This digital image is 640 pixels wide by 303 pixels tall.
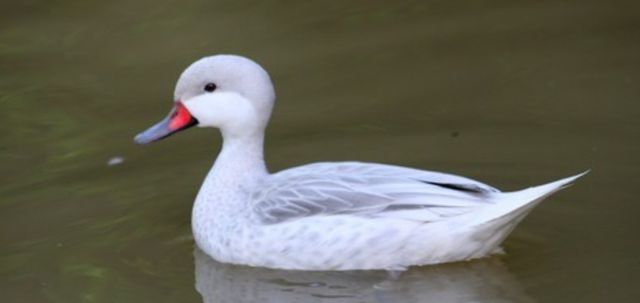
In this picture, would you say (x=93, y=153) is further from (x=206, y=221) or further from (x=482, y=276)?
(x=482, y=276)

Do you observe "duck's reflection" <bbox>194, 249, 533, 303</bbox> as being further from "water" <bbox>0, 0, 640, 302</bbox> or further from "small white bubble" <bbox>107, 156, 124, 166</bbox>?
"small white bubble" <bbox>107, 156, 124, 166</bbox>

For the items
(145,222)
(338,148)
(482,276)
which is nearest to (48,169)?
(145,222)

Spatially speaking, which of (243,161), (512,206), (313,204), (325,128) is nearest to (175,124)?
(243,161)

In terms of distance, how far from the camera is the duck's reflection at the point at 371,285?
7648 mm

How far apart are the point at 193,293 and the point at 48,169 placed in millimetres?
2067

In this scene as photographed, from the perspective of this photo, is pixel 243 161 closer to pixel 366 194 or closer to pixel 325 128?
pixel 366 194

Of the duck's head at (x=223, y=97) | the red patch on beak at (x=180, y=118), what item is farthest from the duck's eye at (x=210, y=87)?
the red patch on beak at (x=180, y=118)

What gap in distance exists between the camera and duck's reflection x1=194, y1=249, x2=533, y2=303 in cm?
765

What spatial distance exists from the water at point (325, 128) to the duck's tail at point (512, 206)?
308mm

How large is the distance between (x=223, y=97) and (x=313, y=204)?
818mm

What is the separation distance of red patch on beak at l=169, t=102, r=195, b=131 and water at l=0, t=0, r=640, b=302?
0.61 metres

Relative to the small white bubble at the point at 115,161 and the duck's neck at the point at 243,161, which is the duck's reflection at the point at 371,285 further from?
the small white bubble at the point at 115,161

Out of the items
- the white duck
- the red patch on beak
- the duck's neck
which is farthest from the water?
the red patch on beak

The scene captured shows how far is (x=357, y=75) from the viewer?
10.8m
